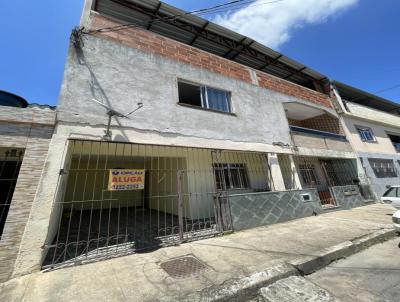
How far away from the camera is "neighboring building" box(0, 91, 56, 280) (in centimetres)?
307

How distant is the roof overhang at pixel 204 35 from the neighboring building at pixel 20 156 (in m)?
5.11

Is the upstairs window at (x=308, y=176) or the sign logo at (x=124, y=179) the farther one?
the upstairs window at (x=308, y=176)

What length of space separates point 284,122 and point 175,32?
6896 mm

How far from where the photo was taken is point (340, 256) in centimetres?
363

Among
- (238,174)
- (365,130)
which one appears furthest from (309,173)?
(365,130)

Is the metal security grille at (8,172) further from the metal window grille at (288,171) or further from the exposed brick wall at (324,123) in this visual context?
the exposed brick wall at (324,123)

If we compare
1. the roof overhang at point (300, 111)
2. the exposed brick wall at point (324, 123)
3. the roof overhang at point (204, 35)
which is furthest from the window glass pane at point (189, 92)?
the exposed brick wall at point (324, 123)

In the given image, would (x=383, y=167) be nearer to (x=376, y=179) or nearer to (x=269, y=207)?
(x=376, y=179)

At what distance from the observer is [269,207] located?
6.29 m

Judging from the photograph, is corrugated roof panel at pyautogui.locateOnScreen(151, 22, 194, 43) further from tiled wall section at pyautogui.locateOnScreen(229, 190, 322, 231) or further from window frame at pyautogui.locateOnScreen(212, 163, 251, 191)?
tiled wall section at pyautogui.locateOnScreen(229, 190, 322, 231)

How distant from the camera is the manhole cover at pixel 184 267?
302 cm

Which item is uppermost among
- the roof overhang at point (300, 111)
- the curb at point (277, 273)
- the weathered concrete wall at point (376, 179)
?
the roof overhang at point (300, 111)

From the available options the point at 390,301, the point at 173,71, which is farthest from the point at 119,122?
the point at 390,301

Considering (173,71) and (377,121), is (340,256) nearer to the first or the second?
(173,71)
